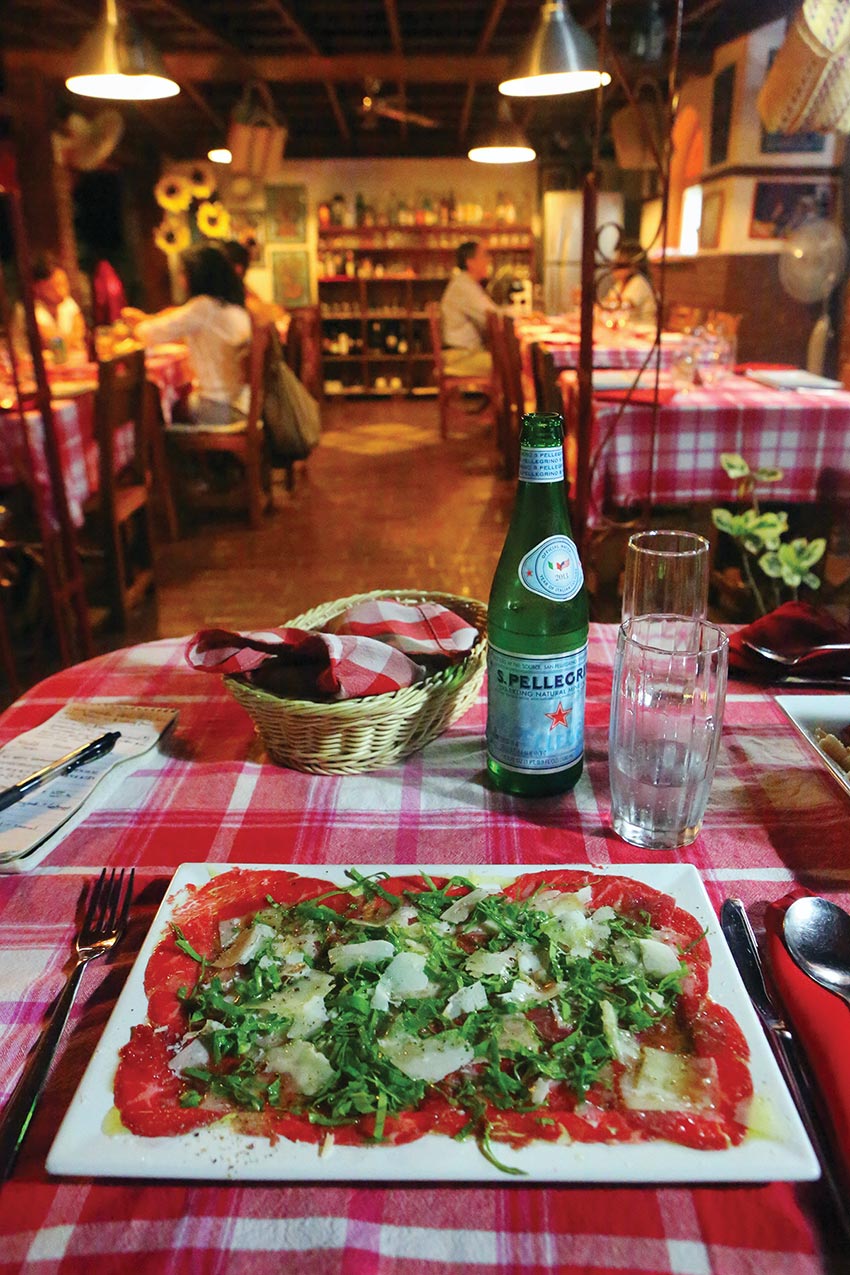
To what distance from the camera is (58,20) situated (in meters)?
6.37

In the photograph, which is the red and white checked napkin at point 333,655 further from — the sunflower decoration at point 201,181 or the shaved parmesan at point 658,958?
the sunflower decoration at point 201,181

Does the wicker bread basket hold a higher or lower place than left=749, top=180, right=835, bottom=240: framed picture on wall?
lower

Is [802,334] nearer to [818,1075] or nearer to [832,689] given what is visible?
[832,689]

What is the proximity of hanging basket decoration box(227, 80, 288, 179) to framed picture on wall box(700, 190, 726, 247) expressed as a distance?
3444 mm

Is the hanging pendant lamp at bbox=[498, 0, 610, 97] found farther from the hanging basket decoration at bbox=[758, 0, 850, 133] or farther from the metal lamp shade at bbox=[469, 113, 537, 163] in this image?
the metal lamp shade at bbox=[469, 113, 537, 163]

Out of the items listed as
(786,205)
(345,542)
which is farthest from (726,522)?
(786,205)

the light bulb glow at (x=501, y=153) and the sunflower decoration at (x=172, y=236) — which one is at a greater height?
the light bulb glow at (x=501, y=153)

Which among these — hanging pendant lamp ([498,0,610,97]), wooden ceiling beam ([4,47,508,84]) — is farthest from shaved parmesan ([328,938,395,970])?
wooden ceiling beam ([4,47,508,84])

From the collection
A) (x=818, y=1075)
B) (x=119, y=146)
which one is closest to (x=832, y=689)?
(x=818, y=1075)

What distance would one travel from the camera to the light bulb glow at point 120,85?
3.48m

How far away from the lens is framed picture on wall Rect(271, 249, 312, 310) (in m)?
9.62

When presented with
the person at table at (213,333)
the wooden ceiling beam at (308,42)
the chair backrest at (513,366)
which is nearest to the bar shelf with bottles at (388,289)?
the wooden ceiling beam at (308,42)

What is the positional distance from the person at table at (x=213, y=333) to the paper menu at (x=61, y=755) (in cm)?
389

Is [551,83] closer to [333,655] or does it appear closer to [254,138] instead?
[333,655]
